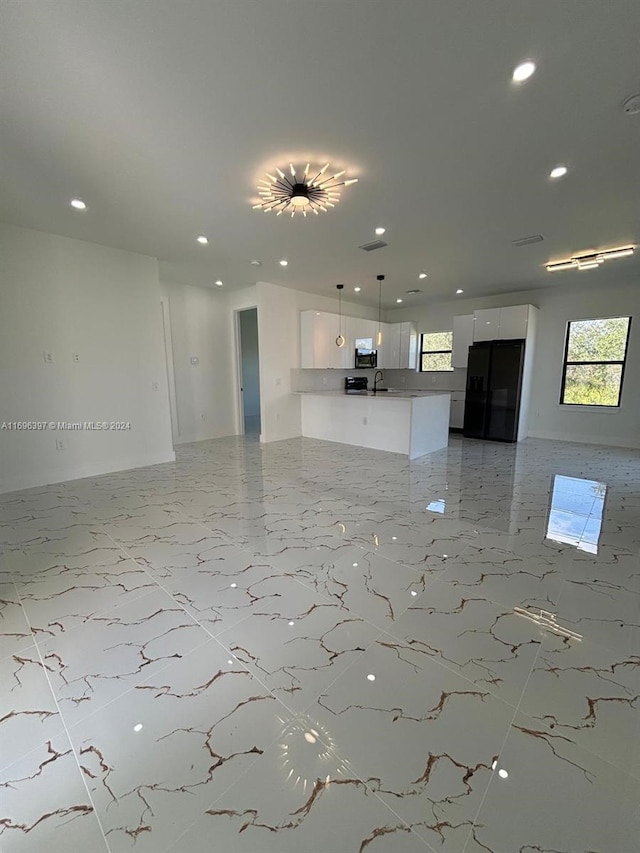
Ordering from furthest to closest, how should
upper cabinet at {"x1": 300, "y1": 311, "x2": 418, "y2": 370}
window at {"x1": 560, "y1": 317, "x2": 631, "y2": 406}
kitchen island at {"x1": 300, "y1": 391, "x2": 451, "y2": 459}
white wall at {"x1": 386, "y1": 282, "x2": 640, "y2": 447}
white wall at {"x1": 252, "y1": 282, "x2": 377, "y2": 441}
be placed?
upper cabinet at {"x1": 300, "y1": 311, "x2": 418, "y2": 370} → white wall at {"x1": 252, "y1": 282, "x2": 377, "y2": 441} → window at {"x1": 560, "y1": 317, "x2": 631, "y2": 406} → white wall at {"x1": 386, "y1": 282, "x2": 640, "y2": 447} → kitchen island at {"x1": 300, "y1": 391, "x2": 451, "y2": 459}

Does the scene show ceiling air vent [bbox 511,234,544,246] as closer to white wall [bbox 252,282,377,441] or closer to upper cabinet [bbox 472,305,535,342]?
upper cabinet [bbox 472,305,535,342]

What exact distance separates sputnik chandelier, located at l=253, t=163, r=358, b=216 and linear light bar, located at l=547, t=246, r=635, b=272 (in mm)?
3732

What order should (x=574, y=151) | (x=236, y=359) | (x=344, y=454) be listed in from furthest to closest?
1. (x=236, y=359)
2. (x=344, y=454)
3. (x=574, y=151)

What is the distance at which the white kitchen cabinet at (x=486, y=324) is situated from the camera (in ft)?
21.1

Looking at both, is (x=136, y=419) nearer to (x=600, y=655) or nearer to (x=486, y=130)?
(x=486, y=130)

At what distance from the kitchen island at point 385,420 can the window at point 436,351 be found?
224 centimetres

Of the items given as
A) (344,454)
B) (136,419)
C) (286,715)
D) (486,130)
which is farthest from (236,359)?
(286,715)

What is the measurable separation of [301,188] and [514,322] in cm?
497

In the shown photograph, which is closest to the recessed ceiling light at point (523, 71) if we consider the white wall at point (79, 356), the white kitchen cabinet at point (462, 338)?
the white wall at point (79, 356)

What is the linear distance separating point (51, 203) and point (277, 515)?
11.5 ft

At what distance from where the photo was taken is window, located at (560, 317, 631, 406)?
5.85 meters

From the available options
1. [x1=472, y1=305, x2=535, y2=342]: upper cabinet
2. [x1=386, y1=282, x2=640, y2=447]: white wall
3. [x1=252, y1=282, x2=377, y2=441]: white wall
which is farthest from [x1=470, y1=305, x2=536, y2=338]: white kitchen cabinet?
[x1=252, y1=282, x2=377, y2=441]: white wall

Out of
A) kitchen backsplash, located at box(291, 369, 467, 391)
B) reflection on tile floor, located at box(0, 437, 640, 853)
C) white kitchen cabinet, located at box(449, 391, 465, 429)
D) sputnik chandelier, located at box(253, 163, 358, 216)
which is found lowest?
reflection on tile floor, located at box(0, 437, 640, 853)

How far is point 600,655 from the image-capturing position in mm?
1612
